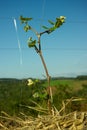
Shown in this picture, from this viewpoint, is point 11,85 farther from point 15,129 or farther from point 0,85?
point 15,129

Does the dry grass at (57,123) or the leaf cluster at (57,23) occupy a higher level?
the leaf cluster at (57,23)

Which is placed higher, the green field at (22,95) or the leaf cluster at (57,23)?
the leaf cluster at (57,23)

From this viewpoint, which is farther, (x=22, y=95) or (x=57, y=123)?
(x=22, y=95)

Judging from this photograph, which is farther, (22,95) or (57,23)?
(22,95)

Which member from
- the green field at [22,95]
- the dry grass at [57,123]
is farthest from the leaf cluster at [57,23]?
the green field at [22,95]

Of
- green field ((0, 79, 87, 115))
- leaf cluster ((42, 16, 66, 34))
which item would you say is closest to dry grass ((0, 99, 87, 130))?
leaf cluster ((42, 16, 66, 34))

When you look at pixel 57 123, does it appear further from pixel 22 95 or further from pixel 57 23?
pixel 22 95

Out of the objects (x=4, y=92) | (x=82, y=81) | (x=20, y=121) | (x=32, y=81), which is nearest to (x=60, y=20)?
(x=32, y=81)

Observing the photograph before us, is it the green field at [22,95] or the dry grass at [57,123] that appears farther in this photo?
the green field at [22,95]

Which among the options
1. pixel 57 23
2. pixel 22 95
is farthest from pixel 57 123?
pixel 22 95

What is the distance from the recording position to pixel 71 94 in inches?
321

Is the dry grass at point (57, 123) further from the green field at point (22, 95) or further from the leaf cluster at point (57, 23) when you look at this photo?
the green field at point (22, 95)

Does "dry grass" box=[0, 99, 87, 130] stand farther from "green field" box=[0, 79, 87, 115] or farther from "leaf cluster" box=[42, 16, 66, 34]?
"green field" box=[0, 79, 87, 115]

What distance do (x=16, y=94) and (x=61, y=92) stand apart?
0.91 m
